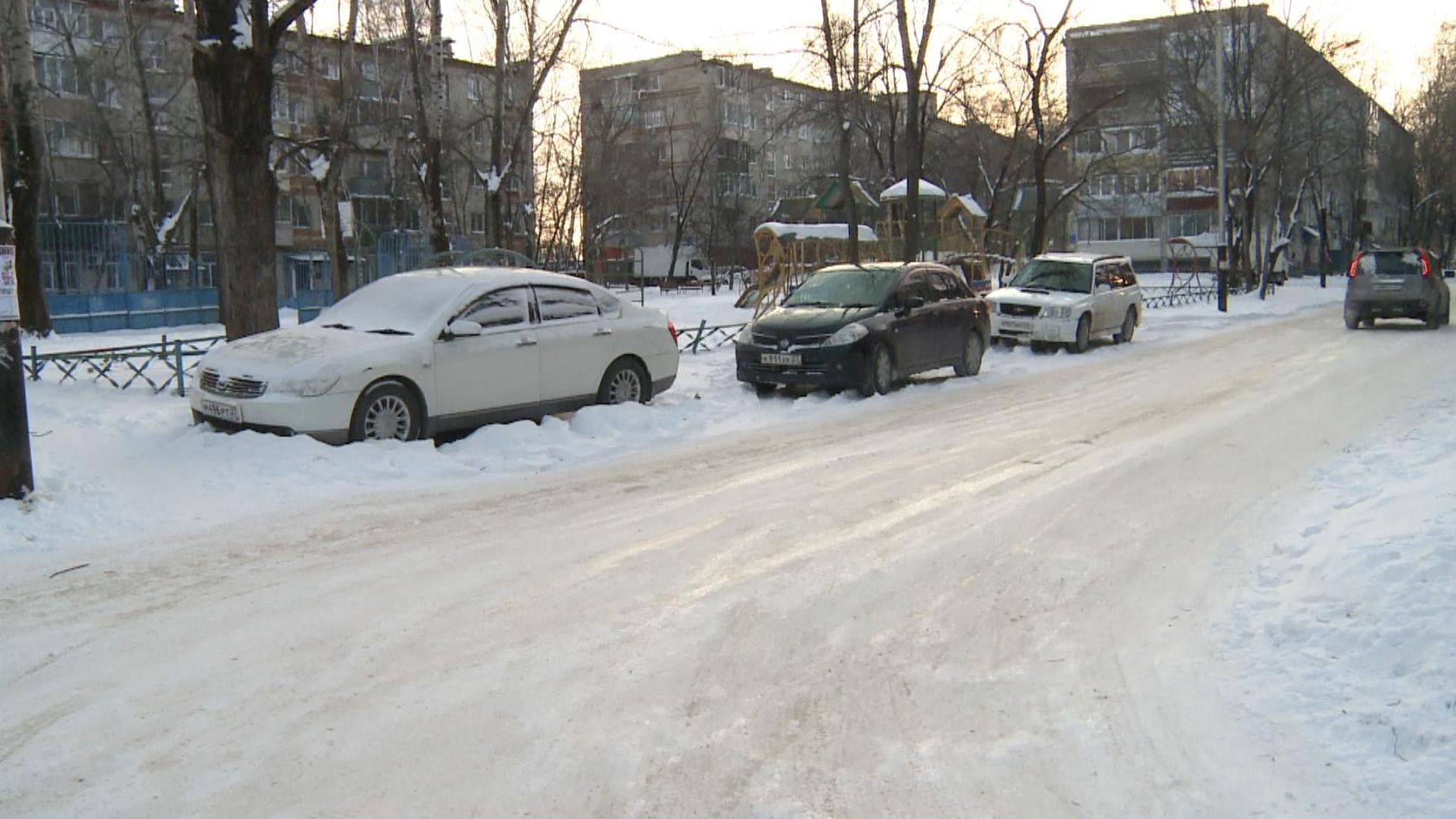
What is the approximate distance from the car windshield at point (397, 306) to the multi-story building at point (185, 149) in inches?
252

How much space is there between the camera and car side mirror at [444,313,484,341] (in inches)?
410

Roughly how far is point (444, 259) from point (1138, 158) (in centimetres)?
4975

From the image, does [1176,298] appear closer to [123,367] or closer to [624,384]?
[624,384]

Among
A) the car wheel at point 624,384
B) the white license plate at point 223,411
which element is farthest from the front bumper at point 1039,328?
the white license plate at point 223,411

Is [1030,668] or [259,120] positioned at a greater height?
[259,120]

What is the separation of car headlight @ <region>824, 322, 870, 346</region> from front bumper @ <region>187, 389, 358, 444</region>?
20.3 ft

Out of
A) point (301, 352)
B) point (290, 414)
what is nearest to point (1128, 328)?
point (301, 352)

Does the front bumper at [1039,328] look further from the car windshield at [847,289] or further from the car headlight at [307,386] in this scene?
the car headlight at [307,386]

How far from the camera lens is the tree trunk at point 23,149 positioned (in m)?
20.2

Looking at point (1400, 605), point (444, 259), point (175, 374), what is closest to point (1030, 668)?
point (1400, 605)

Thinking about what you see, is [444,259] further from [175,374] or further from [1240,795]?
[1240,795]

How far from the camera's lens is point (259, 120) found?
11.5 meters

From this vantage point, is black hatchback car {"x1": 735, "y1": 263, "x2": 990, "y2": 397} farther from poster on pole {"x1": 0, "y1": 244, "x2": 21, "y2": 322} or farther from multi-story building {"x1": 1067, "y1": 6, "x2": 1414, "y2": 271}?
multi-story building {"x1": 1067, "y1": 6, "x2": 1414, "y2": 271}

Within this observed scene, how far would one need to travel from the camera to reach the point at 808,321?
1420 centimetres
